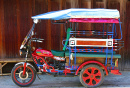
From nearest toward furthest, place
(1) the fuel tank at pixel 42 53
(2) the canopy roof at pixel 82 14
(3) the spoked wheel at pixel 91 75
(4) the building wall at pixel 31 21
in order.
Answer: (2) the canopy roof at pixel 82 14 → (3) the spoked wheel at pixel 91 75 → (1) the fuel tank at pixel 42 53 → (4) the building wall at pixel 31 21

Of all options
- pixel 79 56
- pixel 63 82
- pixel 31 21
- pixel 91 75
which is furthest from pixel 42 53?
pixel 31 21

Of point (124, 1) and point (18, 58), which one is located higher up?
point (124, 1)

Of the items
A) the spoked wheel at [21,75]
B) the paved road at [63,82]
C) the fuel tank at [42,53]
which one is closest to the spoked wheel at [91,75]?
the paved road at [63,82]

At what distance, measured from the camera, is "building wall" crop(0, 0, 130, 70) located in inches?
243

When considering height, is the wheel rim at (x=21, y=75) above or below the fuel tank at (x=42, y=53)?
below

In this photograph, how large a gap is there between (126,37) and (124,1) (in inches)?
56.8

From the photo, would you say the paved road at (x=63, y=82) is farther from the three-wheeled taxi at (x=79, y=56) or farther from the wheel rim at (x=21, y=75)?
the three-wheeled taxi at (x=79, y=56)

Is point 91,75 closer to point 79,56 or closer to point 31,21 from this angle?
point 79,56

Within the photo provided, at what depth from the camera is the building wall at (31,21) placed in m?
6.17

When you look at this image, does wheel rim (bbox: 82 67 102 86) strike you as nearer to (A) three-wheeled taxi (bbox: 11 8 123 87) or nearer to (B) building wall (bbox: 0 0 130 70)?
(A) three-wheeled taxi (bbox: 11 8 123 87)

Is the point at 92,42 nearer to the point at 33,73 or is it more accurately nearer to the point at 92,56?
the point at 92,56

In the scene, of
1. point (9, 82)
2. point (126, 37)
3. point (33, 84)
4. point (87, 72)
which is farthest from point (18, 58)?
point (126, 37)

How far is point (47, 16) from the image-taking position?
439cm

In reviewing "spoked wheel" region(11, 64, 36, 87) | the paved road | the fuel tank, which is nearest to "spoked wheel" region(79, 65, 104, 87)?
the paved road
